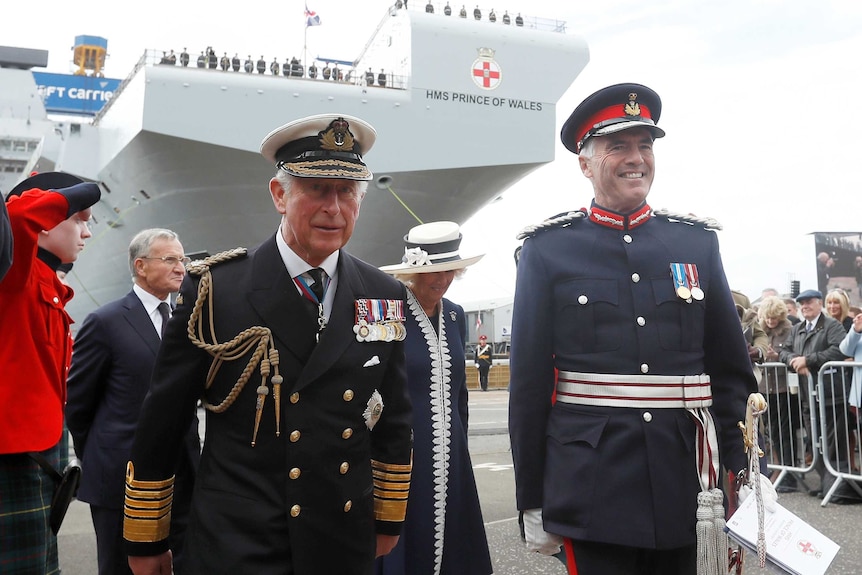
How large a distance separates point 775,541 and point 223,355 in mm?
1537

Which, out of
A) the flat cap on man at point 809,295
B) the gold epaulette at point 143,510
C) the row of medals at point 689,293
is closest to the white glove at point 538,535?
the row of medals at point 689,293

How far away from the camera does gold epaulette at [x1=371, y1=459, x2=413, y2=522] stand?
2.24 meters

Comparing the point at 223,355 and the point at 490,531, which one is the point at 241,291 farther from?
the point at 490,531

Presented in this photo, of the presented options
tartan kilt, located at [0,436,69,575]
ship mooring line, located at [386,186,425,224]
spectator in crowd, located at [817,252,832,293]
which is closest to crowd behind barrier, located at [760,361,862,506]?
tartan kilt, located at [0,436,69,575]

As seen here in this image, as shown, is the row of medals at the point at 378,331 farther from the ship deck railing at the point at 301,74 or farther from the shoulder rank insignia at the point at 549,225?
the ship deck railing at the point at 301,74

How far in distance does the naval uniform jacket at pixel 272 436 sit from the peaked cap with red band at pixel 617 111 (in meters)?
0.99

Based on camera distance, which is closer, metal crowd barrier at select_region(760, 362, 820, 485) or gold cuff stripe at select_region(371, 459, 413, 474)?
gold cuff stripe at select_region(371, 459, 413, 474)

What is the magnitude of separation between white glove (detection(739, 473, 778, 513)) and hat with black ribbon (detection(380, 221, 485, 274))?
61.6 inches

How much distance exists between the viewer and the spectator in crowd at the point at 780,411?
22.2ft

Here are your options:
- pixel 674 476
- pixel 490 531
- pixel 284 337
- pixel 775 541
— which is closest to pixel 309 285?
pixel 284 337

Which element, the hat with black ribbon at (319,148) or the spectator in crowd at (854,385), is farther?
the spectator in crowd at (854,385)

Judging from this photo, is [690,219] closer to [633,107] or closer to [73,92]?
[633,107]

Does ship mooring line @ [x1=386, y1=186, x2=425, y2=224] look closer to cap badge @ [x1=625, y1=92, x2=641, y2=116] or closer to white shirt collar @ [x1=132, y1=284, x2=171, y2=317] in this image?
white shirt collar @ [x1=132, y1=284, x2=171, y2=317]

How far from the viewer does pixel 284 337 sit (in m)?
2.01
